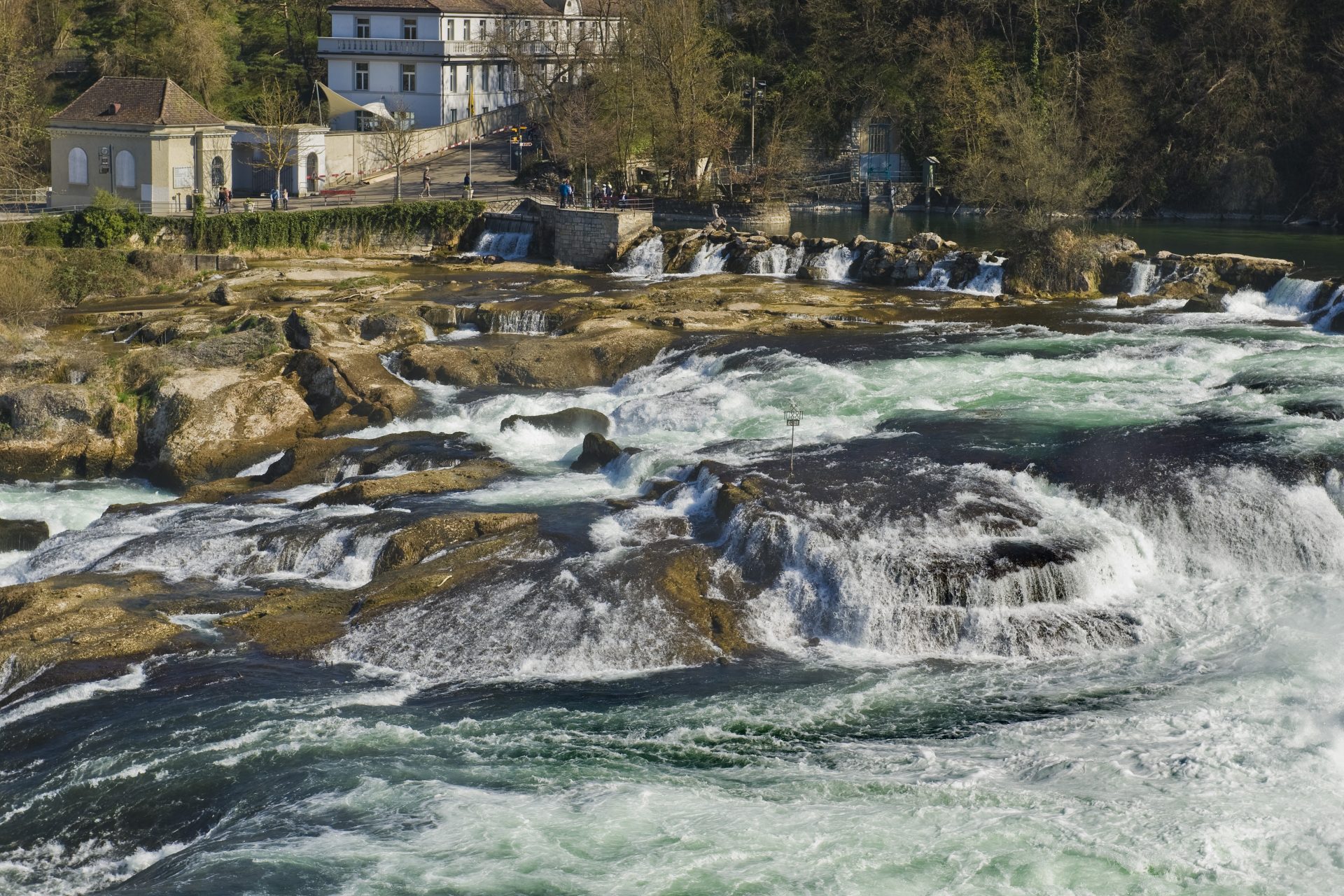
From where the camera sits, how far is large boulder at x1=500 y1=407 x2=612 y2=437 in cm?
3250

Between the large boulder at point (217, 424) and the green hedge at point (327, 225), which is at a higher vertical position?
the green hedge at point (327, 225)

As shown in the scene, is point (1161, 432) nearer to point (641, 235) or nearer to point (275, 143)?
point (641, 235)

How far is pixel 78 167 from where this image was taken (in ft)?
184

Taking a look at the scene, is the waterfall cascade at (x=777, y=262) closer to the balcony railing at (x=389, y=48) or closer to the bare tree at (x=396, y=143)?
the bare tree at (x=396, y=143)

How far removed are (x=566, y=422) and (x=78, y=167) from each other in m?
31.9

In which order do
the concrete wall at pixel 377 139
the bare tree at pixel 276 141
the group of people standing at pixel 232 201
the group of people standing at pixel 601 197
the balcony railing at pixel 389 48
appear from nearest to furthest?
1. the group of people standing at pixel 232 201
2. the group of people standing at pixel 601 197
3. the bare tree at pixel 276 141
4. the concrete wall at pixel 377 139
5. the balcony railing at pixel 389 48

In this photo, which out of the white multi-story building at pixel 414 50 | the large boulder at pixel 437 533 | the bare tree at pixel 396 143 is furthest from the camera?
the white multi-story building at pixel 414 50

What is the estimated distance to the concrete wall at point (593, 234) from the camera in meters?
54.4

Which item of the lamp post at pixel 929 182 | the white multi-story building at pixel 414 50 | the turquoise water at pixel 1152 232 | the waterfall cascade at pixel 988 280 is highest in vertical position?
the white multi-story building at pixel 414 50

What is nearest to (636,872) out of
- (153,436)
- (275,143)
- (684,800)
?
(684,800)

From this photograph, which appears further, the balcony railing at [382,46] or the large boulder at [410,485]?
the balcony railing at [382,46]

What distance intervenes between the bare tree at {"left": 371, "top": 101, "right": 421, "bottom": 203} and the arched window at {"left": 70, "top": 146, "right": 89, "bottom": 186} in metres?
11.2

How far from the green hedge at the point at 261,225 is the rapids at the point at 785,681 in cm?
2283

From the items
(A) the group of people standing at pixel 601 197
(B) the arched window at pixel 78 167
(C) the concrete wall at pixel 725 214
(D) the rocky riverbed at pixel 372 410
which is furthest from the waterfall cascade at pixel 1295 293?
(B) the arched window at pixel 78 167
